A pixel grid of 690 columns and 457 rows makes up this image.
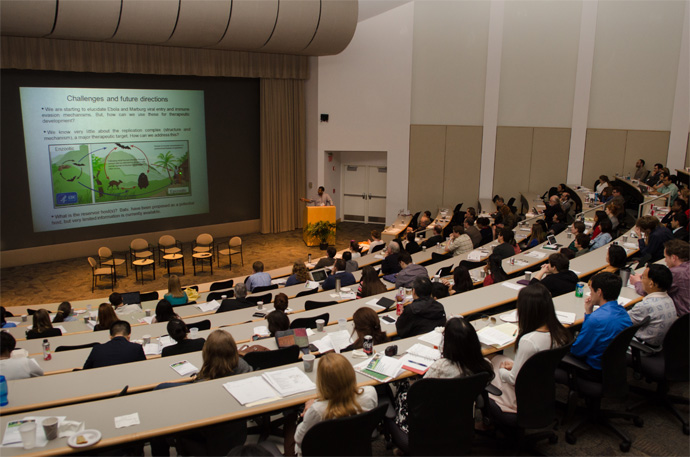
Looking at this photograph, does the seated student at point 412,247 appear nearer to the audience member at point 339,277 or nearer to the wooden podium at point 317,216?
the audience member at point 339,277

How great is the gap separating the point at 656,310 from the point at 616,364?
74 centimetres

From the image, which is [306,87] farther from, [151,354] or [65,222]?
[151,354]

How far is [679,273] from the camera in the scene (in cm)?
472

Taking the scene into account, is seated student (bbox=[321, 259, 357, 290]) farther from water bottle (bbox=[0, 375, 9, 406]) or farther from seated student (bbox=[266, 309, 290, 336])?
water bottle (bbox=[0, 375, 9, 406])

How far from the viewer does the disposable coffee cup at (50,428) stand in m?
2.99

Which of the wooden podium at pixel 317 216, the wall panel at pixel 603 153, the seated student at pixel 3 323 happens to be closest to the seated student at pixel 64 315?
the seated student at pixel 3 323

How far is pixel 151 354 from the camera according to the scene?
5156 millimetres

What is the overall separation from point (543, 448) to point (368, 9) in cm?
1237

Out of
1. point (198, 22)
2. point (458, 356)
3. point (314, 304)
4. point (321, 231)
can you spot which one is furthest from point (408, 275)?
point (198, 22)

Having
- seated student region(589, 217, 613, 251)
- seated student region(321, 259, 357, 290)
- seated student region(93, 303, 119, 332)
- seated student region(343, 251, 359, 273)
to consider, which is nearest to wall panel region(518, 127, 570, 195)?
seated student region(589, 217, 613, 251)

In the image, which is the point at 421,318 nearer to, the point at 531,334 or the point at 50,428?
the point at 531,334

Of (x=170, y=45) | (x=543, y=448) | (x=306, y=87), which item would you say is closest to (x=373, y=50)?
(x=306, y=87)

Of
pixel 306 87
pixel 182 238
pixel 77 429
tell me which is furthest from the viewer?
pixel 306 87

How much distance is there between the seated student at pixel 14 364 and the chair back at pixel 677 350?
511 centimetres
